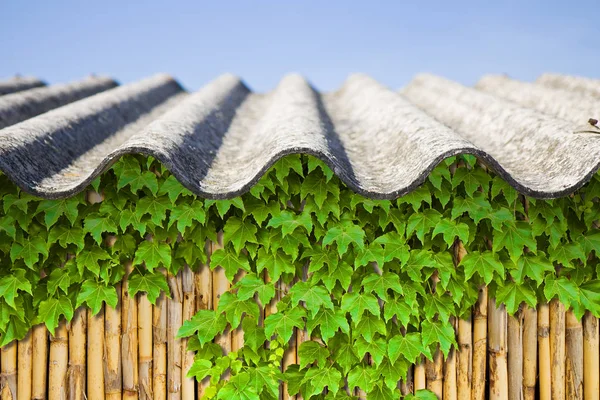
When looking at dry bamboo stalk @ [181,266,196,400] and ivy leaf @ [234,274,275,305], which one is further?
dry bamboo stalk @ [181,266,196,400]

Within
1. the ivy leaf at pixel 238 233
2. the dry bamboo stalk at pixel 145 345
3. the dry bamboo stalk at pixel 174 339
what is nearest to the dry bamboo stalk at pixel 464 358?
the ivy leaf at pixel 238 233

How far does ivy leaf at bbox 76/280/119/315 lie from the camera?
9.86 ft

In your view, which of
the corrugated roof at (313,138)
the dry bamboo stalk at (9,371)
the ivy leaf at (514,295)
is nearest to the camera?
the corrugated roof at (313,138)

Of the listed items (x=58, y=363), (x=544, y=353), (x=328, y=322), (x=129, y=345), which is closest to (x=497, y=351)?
(x=544, y=353)

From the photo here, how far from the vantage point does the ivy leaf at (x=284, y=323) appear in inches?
116

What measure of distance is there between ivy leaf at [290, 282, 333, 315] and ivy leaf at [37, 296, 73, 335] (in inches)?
47.4

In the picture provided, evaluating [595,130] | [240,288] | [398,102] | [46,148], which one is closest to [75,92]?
[46,148]

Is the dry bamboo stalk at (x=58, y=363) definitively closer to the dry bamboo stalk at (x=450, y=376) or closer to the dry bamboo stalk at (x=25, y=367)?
the dry bamboo stalk at (x=25, y=367)

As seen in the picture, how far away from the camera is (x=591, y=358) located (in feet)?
10.7

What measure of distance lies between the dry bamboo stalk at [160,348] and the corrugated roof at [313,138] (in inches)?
31.5

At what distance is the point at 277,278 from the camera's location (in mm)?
2922

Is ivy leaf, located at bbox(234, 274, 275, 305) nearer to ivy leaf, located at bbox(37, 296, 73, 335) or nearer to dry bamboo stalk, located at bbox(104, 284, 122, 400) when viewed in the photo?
dry bamboo stalk, located at bbox(104, 284, 122, 400)

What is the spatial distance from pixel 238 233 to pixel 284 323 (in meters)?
0.53

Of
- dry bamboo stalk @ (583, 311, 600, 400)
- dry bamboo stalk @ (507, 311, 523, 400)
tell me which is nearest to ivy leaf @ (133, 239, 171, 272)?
dry bamboo stalk @ (507, 311, 523, 400)
